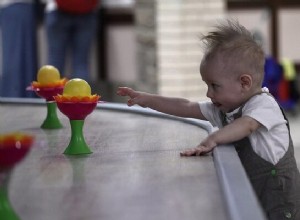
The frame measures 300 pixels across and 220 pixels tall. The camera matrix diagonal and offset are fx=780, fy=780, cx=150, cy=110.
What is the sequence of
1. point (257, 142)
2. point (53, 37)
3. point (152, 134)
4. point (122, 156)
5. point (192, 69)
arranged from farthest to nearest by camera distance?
1. point (53, 37)
2. point (192, 69)
3. point (152, 134)
4. point (257, 142)
5. point (122, 156)

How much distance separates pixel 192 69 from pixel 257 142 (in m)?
3.35

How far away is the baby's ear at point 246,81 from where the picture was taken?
162cm

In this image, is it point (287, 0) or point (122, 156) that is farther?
point (287, 0)

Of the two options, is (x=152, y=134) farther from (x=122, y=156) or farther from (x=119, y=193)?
(x=119, y=193)

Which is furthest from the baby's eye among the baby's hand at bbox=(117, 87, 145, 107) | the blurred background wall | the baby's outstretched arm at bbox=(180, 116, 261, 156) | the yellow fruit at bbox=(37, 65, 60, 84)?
the blurred background wall

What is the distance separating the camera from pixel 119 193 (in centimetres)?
114

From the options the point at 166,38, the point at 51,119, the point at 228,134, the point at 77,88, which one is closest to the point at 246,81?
the point at 228,134

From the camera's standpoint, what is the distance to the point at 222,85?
1629 millimetres

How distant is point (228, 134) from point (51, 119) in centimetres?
51

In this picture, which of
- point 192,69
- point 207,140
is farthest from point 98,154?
point 192,69

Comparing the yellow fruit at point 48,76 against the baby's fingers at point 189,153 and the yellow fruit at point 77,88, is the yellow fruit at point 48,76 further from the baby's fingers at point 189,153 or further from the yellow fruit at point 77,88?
the baby's fingers at point 189,153

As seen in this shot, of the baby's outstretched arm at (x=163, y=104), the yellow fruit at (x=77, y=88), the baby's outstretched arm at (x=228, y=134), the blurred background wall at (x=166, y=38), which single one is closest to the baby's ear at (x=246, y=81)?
the baby's outstretched arm at (x=228, y=134)

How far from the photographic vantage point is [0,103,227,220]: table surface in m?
1.04

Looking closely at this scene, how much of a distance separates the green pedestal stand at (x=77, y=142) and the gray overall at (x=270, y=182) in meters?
0.33
